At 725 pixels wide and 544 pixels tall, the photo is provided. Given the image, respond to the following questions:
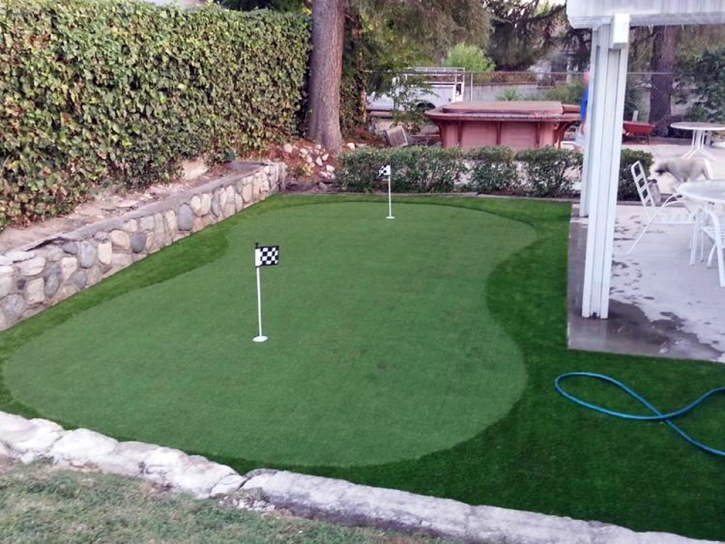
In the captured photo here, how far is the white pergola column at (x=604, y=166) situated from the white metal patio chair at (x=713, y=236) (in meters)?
0.94

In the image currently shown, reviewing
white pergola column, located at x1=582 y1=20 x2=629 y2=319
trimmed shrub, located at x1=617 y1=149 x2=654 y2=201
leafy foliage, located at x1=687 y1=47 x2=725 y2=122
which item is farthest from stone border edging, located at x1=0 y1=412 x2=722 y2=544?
leafy foliage, located at x1=687 y1=47 x2=725 y2=122

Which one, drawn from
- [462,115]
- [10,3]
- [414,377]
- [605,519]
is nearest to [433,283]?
[414,377]

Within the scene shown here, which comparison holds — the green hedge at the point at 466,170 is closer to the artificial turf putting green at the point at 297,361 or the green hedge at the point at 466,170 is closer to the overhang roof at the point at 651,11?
the artificial turf putting green at the point at 297,361

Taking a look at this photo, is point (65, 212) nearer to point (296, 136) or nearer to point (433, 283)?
point (433, 283)

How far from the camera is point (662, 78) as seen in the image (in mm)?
17938

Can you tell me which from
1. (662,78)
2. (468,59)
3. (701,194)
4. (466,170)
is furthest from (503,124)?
(468,59)

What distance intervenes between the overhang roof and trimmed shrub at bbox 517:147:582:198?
4801 mm

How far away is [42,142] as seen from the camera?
20.2 feet

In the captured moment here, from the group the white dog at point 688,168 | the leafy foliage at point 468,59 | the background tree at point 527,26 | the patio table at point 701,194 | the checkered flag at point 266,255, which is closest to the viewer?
the checkered flag at point 266,255

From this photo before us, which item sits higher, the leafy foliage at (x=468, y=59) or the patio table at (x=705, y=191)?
the leafy foliage at (x=468, y=59)

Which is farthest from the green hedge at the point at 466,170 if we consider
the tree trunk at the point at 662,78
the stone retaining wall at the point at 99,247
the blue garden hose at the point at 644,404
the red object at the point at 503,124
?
the tree trunk at the point at 662,78

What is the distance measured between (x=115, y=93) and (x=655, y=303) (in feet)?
17.5

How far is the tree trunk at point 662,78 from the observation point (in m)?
17.8

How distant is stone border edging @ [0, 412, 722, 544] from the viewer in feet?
8.95
